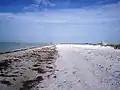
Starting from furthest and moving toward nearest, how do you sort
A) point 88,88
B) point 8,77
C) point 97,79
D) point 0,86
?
1. point 8,77
2. point 97,79
3. point 0,86
4. point 88,88

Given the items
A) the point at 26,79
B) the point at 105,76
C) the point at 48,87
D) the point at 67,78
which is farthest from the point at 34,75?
the point at 105,76

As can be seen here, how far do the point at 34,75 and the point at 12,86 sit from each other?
4.16m

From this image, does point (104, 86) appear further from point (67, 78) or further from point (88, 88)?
point (67, 78)

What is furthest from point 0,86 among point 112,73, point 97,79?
point 112,73

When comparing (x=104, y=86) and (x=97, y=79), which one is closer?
(x=104, y=86)

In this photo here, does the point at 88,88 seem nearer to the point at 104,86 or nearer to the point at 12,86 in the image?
the point at 104,86

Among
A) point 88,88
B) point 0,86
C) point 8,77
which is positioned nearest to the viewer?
point 88,88

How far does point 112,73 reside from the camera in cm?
1889

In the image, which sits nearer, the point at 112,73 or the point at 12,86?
the point at 12,86

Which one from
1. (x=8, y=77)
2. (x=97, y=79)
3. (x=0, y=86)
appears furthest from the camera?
(x=8, y=77)

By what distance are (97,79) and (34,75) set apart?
20.5 feet

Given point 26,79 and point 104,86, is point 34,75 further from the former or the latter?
point 104,86

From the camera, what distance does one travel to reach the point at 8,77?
18.3 m

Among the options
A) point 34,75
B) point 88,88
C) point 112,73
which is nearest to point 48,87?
point 88,88
